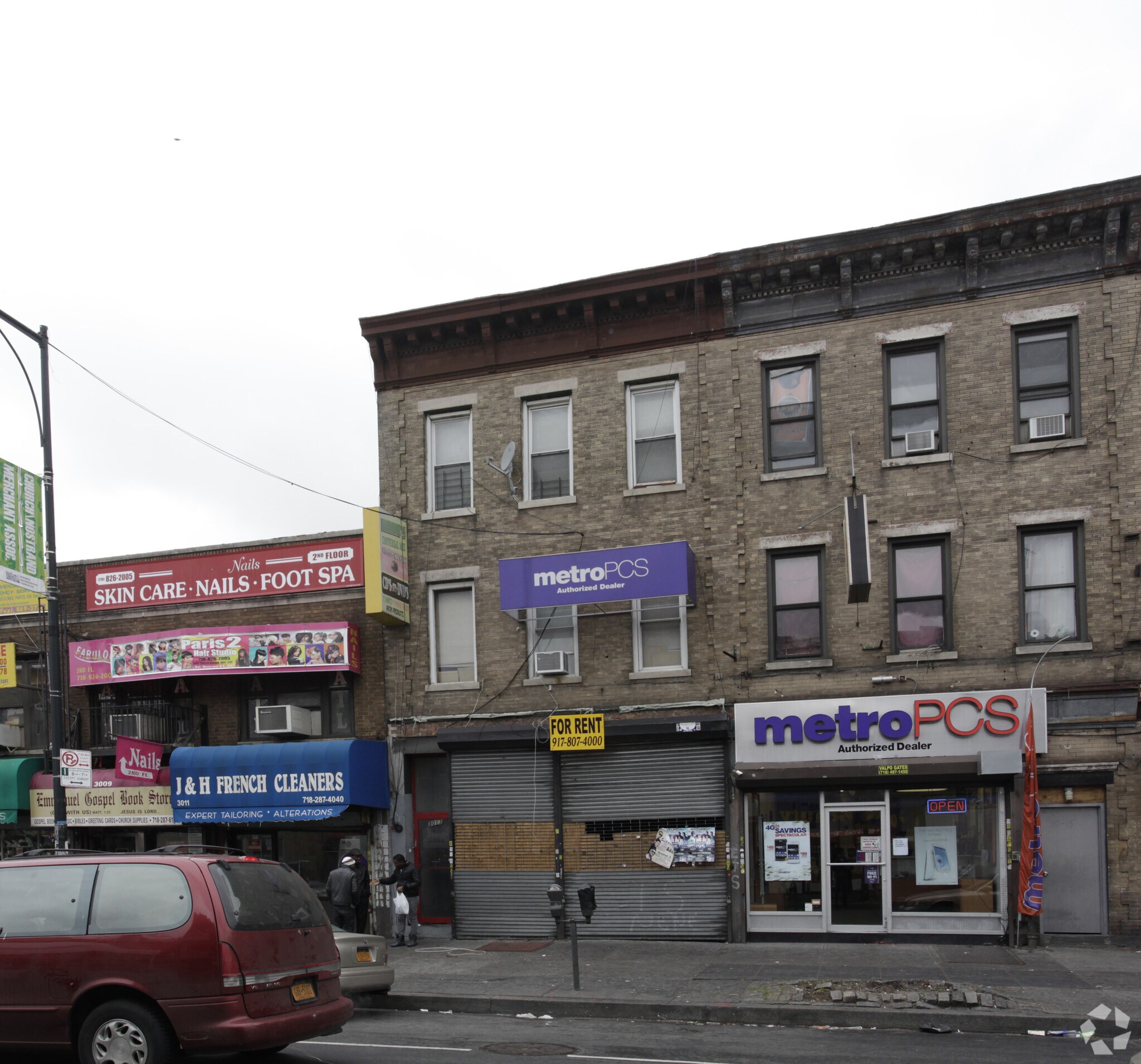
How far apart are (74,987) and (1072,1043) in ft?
29.1

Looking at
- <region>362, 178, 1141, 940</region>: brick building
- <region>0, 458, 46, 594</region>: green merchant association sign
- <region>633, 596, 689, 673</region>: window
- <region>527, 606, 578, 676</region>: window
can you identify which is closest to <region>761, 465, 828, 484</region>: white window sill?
<region>362, 178, 1141, 940</region>: brick building

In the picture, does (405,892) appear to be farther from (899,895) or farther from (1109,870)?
(1109,870)

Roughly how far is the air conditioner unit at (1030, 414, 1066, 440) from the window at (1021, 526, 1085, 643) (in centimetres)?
140

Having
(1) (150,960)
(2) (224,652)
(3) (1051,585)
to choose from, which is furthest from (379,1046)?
(3) (1051,585)

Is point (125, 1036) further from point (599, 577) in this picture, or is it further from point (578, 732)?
point (599, 577)

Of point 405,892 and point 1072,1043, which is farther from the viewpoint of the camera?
point 405,892

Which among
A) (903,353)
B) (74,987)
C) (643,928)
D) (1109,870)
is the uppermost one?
(903,353)

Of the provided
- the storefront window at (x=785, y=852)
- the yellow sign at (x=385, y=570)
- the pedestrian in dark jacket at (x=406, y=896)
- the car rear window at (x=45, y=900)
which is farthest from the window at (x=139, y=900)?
the storefront window at (x=785, y=852)

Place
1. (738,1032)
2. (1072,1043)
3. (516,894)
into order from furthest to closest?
(516,894)
(738,1032)
(1072,1043)

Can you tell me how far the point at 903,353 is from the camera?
19.0m

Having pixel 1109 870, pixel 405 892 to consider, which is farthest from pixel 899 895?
pixel 405 892

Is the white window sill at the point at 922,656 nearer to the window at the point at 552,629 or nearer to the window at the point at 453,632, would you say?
the window at the point at 552,629

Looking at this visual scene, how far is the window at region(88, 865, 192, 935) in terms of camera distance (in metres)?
9.00

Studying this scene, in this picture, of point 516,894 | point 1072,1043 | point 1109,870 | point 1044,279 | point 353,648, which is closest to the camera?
point 1072,1043
